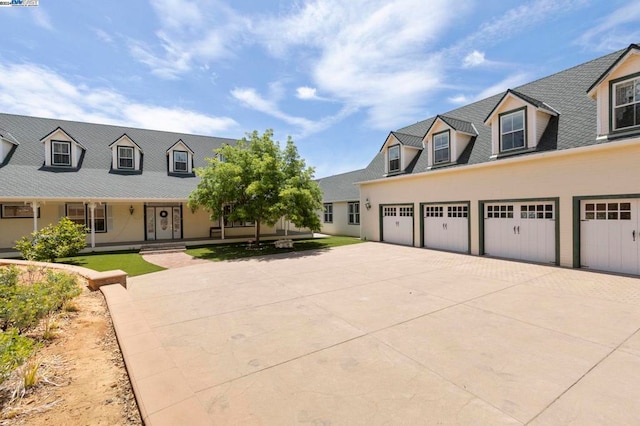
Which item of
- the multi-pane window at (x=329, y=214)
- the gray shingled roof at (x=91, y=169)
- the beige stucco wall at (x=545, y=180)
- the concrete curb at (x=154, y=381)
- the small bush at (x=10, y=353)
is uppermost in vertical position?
the gray shingled roof at (x=91, y=169)

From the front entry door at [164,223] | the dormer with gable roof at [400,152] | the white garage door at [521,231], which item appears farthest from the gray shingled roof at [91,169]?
the white garage door at [521,231]

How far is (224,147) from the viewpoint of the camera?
1562 centimetres

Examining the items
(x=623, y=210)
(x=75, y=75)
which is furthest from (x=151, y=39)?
(x=623, y=210)

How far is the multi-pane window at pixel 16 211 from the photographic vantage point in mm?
14703

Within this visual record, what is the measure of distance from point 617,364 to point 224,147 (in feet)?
52.7

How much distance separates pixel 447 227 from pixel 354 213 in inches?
364

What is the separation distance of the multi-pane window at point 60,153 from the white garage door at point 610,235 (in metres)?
25.6

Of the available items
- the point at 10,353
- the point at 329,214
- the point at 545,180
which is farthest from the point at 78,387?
the point at 329,214

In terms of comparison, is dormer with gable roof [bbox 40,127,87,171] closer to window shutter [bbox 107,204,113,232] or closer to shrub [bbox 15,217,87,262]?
window shutter [bbox 107,204,113,232]

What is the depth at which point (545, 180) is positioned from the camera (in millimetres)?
10445

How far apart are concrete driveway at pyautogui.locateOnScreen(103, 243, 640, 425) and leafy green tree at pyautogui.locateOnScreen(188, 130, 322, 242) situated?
21.1ft

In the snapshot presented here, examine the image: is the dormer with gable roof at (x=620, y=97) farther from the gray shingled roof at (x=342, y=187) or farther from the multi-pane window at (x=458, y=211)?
the gray shingled roof at (x=342, y=187)

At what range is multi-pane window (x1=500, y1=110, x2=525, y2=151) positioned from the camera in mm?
11578

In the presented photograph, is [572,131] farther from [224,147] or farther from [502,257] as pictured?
[224,147]
